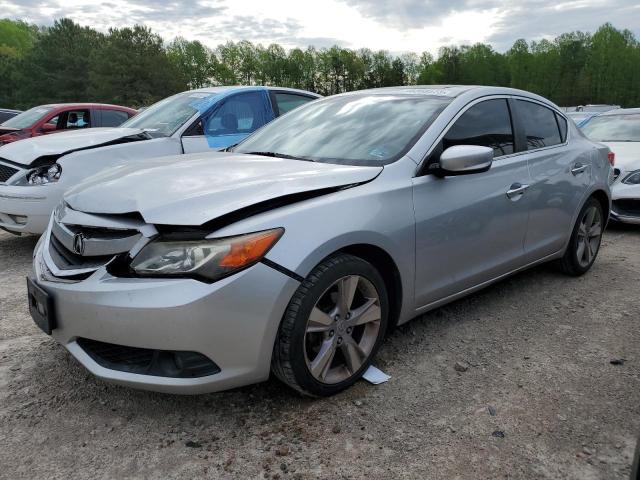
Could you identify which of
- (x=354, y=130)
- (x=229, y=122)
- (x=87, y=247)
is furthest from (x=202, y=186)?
(x=229, y=122)

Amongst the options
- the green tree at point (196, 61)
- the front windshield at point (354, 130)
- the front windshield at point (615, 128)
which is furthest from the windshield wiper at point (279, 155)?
the green tree at point (196, 61)

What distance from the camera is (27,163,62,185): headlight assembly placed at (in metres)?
4.70

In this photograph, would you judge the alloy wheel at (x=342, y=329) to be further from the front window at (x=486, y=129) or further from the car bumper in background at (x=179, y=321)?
the front window at (x=486, y=129)

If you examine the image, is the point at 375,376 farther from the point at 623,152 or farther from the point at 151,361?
the point at 623,152

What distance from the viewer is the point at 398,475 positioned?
198 cm

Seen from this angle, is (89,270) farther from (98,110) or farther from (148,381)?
(98,110)

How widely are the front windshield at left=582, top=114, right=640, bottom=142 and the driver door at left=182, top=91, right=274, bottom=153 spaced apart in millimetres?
4994

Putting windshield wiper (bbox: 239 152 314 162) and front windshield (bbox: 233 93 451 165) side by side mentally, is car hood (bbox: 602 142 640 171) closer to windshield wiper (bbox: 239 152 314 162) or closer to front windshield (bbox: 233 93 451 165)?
front windshield (bbox: 233 93 451 165)

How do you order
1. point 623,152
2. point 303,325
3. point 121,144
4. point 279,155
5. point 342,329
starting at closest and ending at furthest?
point 303,325 < point 342,329 < point 279,155 < point 121,144 < point 623,152

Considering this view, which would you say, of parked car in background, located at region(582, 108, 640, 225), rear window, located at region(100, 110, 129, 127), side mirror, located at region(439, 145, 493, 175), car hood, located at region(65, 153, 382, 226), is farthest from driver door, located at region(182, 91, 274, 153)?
parked car in background, located at region(582, 108, 640, 225)

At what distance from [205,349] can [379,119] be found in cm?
177

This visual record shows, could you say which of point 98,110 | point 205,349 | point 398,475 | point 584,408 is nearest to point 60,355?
point 205,349

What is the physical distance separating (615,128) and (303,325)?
7.32m

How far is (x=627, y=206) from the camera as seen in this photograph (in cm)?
611
